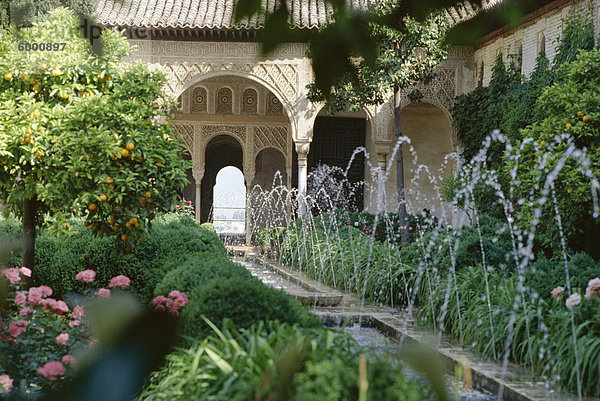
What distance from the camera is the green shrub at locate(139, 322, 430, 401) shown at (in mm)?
2736

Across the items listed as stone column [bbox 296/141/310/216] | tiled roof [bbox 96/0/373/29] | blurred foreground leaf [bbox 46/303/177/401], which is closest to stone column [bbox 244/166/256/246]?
stone column [bbox 296/141/310/216]

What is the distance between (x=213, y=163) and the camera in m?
21.9

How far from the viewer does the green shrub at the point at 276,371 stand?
2736 millimetres

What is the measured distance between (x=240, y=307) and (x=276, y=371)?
881 mm

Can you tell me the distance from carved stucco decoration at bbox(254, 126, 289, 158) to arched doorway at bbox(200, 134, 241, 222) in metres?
2.95

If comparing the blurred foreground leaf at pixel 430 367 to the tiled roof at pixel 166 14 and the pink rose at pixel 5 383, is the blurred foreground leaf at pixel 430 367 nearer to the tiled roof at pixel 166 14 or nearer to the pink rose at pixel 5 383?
the pink rose at pixel 5 383

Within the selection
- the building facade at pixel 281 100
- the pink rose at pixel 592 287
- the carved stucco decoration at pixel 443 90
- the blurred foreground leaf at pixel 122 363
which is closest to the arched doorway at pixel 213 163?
the building facade at pixel 281 100

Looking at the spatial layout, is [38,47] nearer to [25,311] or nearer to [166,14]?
[25,311]

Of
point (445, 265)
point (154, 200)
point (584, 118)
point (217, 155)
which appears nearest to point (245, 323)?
point (154, 200)

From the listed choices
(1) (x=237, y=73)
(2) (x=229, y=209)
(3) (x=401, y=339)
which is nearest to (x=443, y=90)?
(1) (x=237, y=73)

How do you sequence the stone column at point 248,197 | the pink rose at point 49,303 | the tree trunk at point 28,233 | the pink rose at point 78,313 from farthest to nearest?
the stone column at point 248,197
the tree trunk at point 28,233
the pink rose at point 78,313
the pink rose at point 49,303

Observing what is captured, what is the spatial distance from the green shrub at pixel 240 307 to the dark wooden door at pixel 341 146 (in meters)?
14.6

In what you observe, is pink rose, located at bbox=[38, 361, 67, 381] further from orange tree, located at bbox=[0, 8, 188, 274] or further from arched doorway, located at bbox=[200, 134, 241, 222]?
arched doorway, located at bbox=[200, 134, 241, 222]

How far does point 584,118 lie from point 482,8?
6305mm
